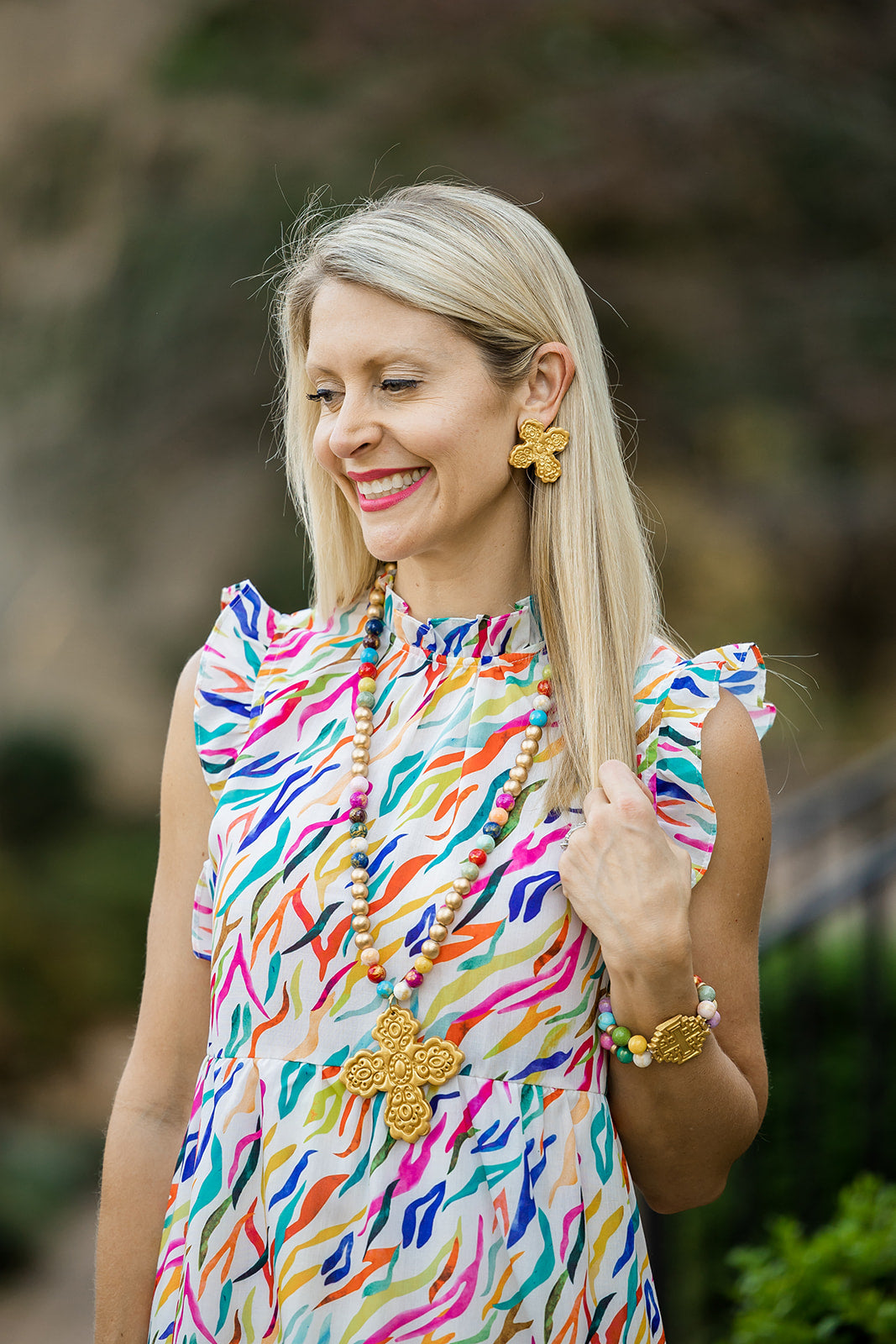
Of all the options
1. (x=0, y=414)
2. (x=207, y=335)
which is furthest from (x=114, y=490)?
(x=207, y=335)

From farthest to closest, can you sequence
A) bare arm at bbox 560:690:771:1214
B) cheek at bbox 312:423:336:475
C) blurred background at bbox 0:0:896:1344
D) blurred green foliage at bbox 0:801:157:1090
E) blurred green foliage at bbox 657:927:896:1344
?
blurred green foliage at bbox 0:801:157:1090 < blurred background at bbox 0:0:896:1344 < blurred green foliage at bbox 657:927:896:1344 < cheek at bbox 312:423:336:475 < bare arm at bbox 560:690:771:1214

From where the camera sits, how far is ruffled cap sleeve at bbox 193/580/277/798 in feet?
6.63

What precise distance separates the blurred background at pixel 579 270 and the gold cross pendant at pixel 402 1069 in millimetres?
1390

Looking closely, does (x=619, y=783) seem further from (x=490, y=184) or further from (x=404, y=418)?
(x=490, y=184)

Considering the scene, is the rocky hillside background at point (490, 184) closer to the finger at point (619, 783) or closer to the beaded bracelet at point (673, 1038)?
the finger at point (619, 783)

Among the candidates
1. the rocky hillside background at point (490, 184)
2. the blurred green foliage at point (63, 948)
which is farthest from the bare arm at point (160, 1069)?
the blurred green foliage at point (63, 948)

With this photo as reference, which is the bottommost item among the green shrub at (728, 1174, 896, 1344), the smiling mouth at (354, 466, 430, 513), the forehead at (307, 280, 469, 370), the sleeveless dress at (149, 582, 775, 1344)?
the green shrub at (728, 1174, 896, 1344)

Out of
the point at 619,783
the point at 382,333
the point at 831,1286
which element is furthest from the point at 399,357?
the point at 831,1286

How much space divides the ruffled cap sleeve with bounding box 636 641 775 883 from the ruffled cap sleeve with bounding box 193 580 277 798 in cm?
60

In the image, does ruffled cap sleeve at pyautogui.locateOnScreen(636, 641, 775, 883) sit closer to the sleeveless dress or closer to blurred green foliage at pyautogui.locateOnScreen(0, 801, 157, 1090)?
the sleeveless dress

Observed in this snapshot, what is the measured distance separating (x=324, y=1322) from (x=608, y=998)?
0.56 m

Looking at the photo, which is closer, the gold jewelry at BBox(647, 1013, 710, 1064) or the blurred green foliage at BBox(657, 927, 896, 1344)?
the gold jewelry at BBox(647, 1013, 710, 1064)

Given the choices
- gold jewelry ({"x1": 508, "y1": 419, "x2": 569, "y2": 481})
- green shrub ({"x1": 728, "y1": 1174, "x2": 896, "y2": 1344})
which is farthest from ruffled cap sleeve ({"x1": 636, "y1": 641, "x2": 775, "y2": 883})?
green shrub ({"x1": 728, "y1": 1174, "x2": 896, "y2": 1344})

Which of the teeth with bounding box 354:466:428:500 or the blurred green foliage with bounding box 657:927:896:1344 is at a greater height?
the teeth with bounding box 354:466:428:500
